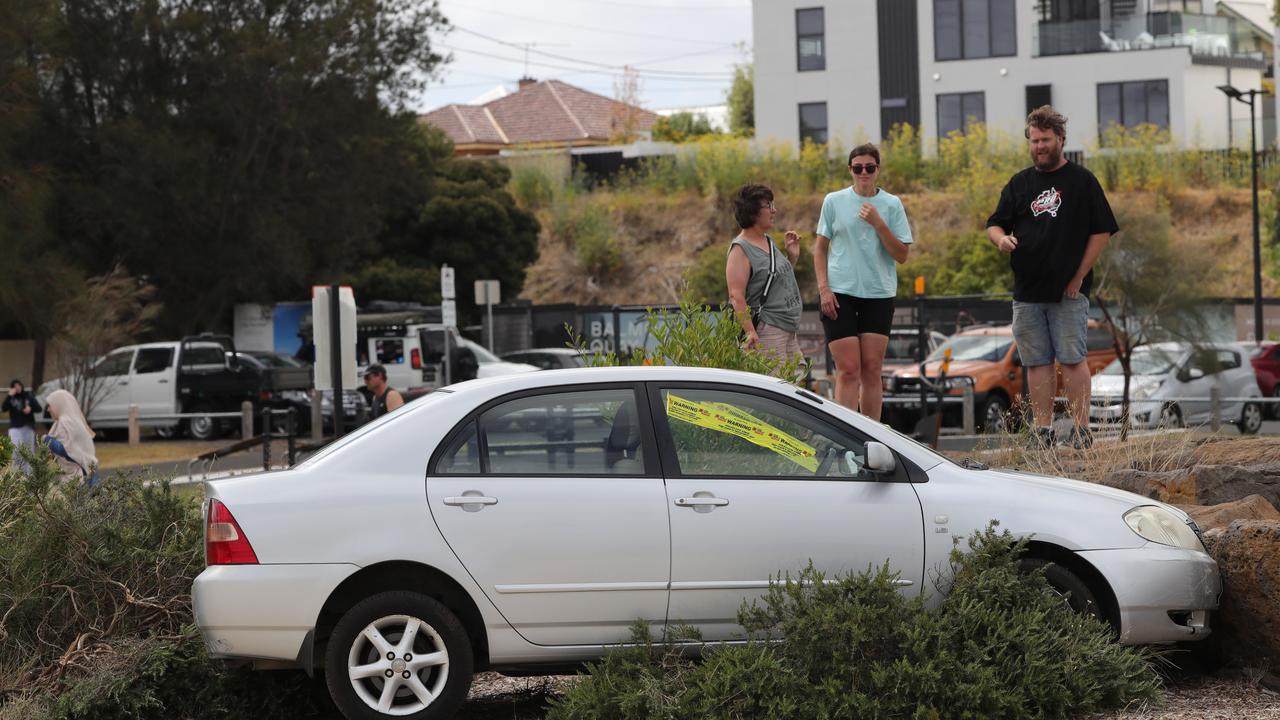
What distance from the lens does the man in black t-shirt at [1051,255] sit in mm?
9180

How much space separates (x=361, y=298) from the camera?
139ft

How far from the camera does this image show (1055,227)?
30.2 feet

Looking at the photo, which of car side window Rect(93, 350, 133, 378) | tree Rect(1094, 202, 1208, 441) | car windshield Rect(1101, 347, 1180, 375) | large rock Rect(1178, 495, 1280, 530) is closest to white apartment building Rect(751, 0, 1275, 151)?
tree Rect(1094, 202, 1208, 441)

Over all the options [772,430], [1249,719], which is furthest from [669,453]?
[1249,719]

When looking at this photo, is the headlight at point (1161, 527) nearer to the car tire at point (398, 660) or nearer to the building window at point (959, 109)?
the car tire at point (398, 660)

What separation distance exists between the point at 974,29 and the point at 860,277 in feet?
140

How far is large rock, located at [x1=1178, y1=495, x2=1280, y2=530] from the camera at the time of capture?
24.6 ft

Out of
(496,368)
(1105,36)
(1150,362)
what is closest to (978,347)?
(1150,362)

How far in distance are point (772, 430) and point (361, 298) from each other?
120 ft

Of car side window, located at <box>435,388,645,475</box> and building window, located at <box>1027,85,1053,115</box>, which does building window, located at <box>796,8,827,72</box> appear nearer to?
building window, located at <box>1027,85,1053,115</box>

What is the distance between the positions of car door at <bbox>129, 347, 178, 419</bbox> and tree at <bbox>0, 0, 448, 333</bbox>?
329 centimetres

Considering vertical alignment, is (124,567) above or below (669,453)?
below

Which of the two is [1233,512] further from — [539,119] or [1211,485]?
[539,119]

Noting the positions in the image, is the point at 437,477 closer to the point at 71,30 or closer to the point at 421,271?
the point at 71,30
